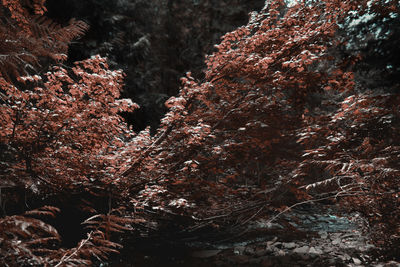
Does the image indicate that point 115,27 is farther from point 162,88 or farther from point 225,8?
point 225,8

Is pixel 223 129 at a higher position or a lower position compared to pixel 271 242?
higher

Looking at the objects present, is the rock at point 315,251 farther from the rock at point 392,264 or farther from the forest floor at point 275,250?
the rock at point 392,264

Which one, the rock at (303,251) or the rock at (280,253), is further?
the rock at (280,253)

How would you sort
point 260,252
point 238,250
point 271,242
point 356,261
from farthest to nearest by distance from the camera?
point 271,242
point 238,250
point 260,252
point 356,261

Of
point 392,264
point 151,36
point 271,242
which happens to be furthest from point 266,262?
point 151,36

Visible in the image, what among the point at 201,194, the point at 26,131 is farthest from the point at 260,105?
the point at 26,131

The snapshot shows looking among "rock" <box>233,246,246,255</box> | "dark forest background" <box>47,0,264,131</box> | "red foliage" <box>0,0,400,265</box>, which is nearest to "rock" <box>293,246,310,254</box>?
"rock" <box>233,246,246,255</box>

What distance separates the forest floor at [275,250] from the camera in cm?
535

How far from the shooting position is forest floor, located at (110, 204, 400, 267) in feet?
17.6

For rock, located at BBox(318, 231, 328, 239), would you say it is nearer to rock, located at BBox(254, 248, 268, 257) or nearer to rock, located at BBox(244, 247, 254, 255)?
rock, located at BBox(254, 248, 268, 257)

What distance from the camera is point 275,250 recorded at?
241 inches

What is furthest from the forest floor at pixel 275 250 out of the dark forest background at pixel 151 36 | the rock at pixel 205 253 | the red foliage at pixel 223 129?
the dark forest background at pixel 151 36

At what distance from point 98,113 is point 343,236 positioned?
7147 millimetres

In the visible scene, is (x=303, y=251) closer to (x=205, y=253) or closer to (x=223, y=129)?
(x=205, y=253)
